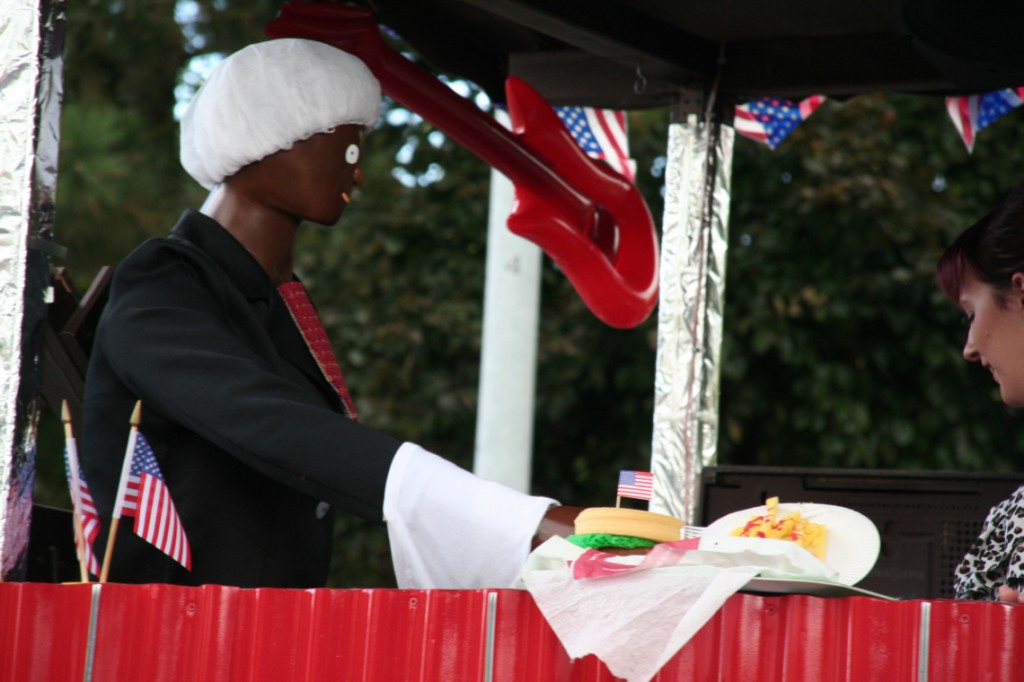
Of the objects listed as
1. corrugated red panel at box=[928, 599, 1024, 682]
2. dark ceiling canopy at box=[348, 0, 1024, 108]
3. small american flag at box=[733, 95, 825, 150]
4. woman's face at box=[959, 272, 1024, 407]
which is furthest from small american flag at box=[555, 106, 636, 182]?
corrugated red panel at box=[928, 599, 1024, 682]

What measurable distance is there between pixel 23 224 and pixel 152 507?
44 centimetres

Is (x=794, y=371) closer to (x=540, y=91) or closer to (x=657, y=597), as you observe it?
(x=540, y=91)

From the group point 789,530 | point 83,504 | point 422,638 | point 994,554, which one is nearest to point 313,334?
point 83,504

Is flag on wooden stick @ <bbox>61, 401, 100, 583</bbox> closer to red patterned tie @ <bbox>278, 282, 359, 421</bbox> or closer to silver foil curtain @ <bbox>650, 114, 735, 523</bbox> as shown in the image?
red patterned tie @ <bbox>278, 282, 359, 421</bbox>

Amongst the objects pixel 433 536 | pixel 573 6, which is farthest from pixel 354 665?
pixel 573 6

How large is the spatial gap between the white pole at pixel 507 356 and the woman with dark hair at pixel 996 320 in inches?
117

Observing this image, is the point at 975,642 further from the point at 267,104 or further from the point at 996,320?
the point at 267,104

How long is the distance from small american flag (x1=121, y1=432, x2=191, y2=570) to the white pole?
351 centimetres

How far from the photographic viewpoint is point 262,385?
1.90 metres

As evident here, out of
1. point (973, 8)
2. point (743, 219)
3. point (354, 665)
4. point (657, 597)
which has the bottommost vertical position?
point (354, 665)

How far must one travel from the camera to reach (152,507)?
188cm

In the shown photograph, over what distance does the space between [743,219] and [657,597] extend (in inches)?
193

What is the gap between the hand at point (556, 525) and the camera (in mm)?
1714

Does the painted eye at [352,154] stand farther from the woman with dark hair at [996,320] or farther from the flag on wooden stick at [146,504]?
the woman with dark hair at [996,320]
